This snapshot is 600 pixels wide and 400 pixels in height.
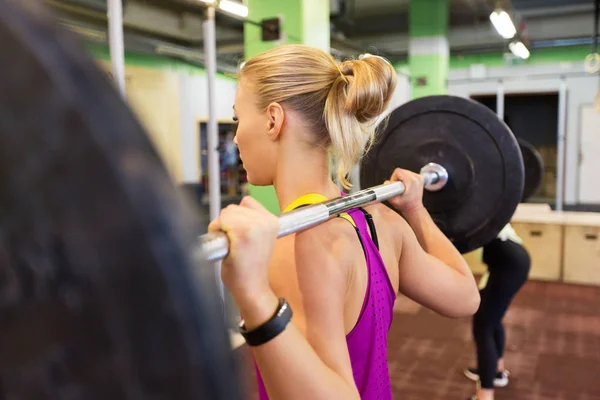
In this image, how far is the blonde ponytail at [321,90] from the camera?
3.40 feet

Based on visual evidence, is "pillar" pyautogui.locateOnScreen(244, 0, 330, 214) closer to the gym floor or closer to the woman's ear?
the gym floor

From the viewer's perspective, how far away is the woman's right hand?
0.60 m

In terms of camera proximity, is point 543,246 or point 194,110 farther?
point 194,110

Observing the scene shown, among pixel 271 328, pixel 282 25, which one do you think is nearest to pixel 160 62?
pixel 282 25

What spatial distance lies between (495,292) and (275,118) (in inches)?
72.7

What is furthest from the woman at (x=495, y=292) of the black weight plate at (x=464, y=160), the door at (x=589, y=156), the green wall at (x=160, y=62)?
the door at (x=589, y=156)

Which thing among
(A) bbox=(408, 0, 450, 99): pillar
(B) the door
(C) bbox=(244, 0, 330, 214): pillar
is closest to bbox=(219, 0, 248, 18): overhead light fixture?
(C) bbox=(244, 0, 330, 214): pillar

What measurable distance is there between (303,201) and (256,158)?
0.15 metres

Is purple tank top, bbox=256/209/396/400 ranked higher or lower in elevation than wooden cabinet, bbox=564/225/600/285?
higher

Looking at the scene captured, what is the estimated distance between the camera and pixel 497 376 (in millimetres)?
3041

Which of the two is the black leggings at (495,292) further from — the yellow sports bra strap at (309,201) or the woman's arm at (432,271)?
the yellow sports bra strap at (309,201)

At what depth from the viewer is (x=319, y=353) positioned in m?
0.80

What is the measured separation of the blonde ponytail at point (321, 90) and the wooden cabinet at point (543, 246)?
4.56 m

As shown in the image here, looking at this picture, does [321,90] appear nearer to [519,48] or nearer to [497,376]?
[497,376]
